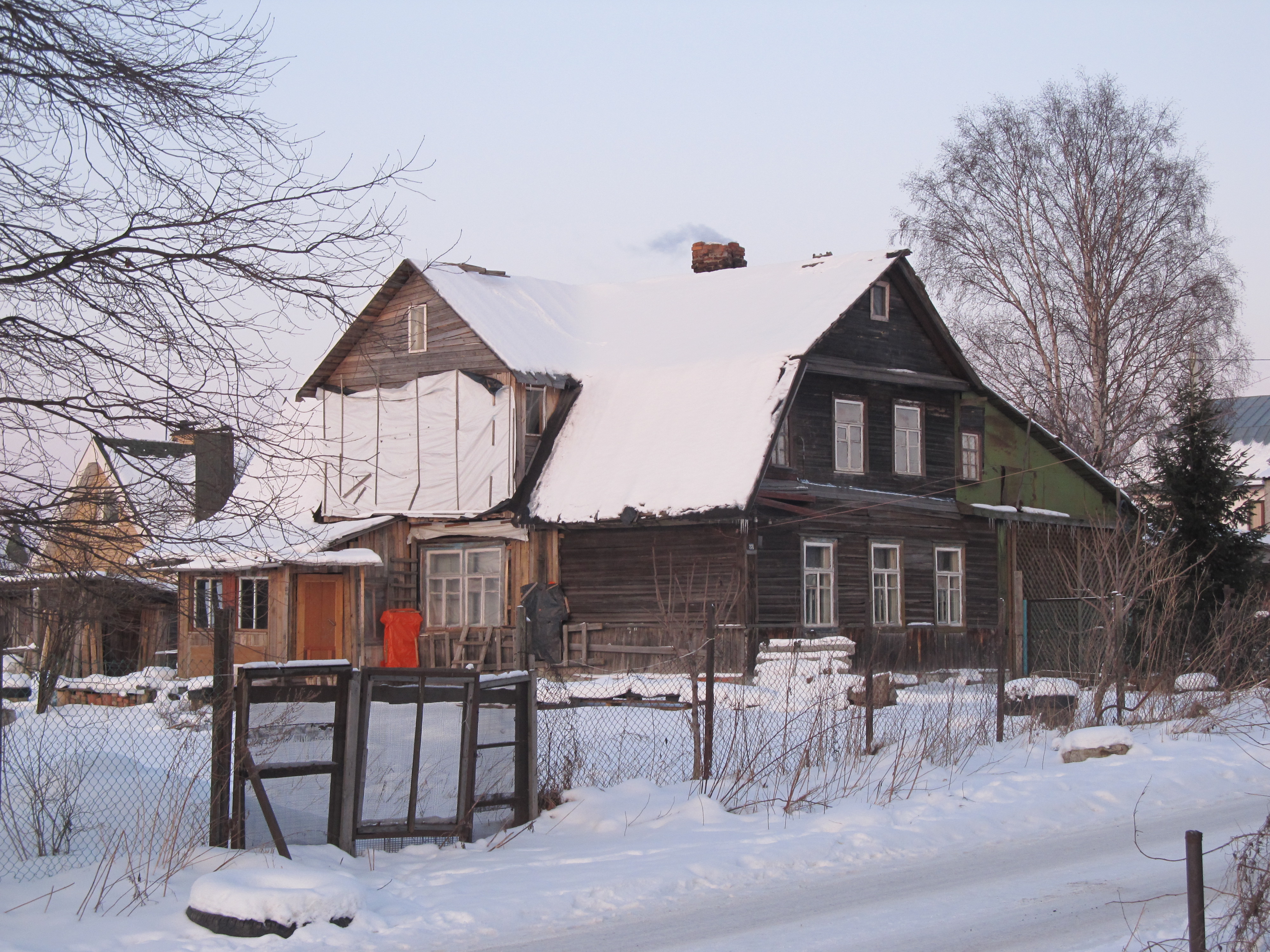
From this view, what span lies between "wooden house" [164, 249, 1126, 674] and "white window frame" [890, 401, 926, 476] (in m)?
0.05

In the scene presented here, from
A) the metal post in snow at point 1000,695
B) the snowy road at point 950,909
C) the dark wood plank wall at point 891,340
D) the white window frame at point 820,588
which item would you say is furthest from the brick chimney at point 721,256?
the snowy road at point 950,909

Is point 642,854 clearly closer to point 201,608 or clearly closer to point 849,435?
point 201,608

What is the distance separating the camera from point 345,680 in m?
8.56

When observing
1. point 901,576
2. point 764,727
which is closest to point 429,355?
point 901,576

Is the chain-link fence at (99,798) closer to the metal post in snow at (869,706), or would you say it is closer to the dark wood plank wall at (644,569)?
the metal post in snow at (869,706)

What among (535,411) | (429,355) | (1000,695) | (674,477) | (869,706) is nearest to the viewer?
(869,706)

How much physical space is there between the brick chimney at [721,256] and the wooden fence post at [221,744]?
23.1 meters

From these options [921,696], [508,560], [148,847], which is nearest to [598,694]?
[921,696]

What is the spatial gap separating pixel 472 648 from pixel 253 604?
14.4 ft

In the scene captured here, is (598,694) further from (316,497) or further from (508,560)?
(316,497)

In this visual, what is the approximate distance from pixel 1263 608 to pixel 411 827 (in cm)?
2274

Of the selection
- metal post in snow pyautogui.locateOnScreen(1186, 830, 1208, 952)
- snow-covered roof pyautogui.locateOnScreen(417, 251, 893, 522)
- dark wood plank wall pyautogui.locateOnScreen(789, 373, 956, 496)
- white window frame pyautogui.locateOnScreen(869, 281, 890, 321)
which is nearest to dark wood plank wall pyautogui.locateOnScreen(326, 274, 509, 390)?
snow-covered roof pyautogui.locateOnScreen(417, 251, 893, 522)

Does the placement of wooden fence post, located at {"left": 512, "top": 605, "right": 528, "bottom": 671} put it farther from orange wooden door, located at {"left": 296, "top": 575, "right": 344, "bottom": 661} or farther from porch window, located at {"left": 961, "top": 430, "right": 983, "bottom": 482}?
porch window, located at {"left": 961, "top": 430, "right": 983, "bottom": 482}

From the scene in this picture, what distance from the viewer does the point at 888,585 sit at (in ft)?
80.9
